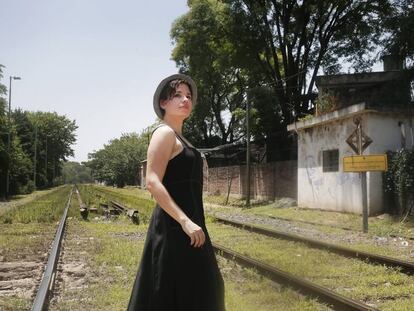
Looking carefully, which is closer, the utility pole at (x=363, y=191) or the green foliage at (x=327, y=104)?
the utility pole at (x=363, y=191)

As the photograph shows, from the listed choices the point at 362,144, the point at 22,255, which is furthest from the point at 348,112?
the point at 22,255

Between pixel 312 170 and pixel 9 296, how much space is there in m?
16.3

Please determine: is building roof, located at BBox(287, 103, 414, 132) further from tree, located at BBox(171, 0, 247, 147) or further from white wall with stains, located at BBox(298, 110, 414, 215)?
tree, located at BBox(171, 0, 247, 147)

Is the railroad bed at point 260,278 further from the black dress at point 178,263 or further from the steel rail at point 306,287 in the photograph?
the black dress at point 178,263

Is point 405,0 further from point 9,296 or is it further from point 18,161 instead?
point 18,161

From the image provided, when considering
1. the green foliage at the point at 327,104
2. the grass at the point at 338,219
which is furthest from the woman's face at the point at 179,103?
the green foliage at the point at 327,104

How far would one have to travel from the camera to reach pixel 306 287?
629 centimetres

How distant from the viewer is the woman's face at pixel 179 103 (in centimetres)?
300

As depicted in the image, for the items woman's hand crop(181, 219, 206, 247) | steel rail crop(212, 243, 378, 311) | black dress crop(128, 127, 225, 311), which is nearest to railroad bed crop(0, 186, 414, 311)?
steel rail crop(212, 243, 378, 311)

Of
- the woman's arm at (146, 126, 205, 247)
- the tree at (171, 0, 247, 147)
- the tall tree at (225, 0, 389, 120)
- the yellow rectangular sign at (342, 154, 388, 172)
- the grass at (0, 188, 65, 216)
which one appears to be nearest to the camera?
the woman's arm at (146, 126, 205, 247)

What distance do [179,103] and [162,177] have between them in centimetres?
49

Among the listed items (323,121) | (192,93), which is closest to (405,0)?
(323,121)

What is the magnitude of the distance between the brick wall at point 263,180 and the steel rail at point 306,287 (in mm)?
16587

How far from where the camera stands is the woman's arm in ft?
8.93
